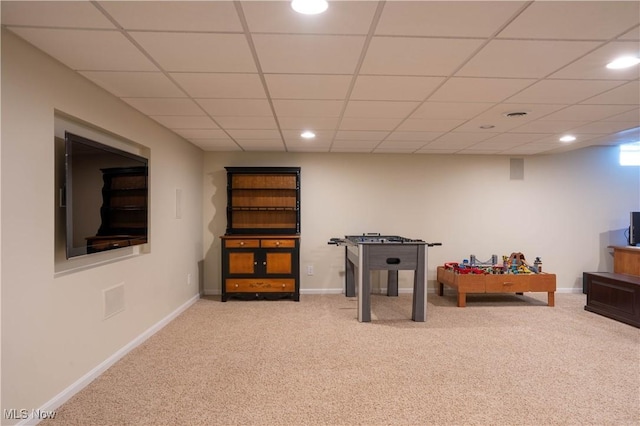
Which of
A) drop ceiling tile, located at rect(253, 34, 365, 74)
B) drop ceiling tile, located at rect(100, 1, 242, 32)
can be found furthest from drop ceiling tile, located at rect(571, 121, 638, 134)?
drop ceiling tile, located at rect(100, 1, 242, 32)

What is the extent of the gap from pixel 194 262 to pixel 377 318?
263 cm

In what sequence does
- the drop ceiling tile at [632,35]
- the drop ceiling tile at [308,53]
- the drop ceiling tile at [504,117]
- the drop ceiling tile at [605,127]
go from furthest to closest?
the drop ceiling tile at [605,127]
the drop ceiling tile at [504,117]
the drop ceiling tile at [308,53]
the drop ceiling tile at [632,35]

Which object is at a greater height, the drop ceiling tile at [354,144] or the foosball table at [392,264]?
the drop ceiling tile at [354,144]

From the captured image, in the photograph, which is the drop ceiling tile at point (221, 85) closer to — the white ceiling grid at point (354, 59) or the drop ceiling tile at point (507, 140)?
the white ceiling grid at point (354, 59)

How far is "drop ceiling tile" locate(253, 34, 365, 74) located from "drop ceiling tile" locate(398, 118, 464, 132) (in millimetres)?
1539

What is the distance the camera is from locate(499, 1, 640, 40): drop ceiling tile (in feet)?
5.38

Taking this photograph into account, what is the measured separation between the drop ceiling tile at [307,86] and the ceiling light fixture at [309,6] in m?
0.78

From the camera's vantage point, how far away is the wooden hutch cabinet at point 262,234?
5.10 meters

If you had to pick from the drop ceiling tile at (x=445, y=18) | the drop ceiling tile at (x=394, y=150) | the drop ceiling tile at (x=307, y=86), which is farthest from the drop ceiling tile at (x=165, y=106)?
the drop ceiling tile at (x=394, y=150)

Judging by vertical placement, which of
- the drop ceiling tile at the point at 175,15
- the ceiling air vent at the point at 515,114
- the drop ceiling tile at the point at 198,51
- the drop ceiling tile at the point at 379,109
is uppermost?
the drop ceiling tile at the point at 175,15

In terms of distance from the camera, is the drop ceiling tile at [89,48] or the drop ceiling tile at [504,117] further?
the drop ceiling tile at [504,117]

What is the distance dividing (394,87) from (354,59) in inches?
23.9

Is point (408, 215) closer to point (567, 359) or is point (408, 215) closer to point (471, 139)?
point (471, 139)

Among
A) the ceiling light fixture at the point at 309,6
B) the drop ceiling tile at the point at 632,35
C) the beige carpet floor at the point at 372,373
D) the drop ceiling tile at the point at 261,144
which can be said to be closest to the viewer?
the ceiling light fixture at the point at 309,6
